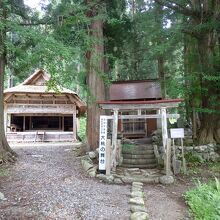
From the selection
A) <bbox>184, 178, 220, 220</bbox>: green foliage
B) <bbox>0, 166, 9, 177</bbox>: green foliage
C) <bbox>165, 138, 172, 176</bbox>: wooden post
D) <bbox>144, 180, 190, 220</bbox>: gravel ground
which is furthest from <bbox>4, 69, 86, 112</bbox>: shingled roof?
<bbox>184, 178, 220, 220</bbox>: green foliage

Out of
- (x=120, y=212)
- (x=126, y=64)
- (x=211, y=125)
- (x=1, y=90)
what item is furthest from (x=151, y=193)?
(x=126, y=64)

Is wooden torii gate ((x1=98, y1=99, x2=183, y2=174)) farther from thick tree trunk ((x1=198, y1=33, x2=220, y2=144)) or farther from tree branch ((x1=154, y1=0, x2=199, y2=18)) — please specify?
tree branch ((x1=154, y1=0, x2=199, y2=18))

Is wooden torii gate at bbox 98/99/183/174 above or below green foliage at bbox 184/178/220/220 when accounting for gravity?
above

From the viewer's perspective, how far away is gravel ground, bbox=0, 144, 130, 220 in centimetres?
516

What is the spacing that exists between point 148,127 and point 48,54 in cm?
1134

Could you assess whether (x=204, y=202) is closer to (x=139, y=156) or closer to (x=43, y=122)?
(x=139, y=156)

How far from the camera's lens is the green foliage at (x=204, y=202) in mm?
5367

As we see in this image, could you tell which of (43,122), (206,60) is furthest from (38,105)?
(206,60)

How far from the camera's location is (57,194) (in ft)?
20.6

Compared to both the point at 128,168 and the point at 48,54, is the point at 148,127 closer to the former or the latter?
the point at 128,168

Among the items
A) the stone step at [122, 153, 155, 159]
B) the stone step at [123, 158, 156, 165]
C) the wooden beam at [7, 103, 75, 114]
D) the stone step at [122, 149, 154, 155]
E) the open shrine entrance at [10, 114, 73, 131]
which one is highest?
the wooden beam at [7, 103, 75, 114]

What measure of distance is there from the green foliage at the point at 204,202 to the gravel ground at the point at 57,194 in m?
1.46

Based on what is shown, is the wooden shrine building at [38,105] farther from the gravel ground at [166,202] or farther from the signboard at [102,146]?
the gravel ground at [166,202]

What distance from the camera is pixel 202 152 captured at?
10695 mm
